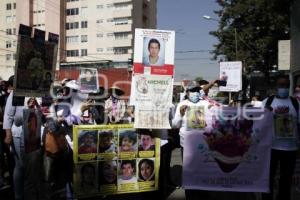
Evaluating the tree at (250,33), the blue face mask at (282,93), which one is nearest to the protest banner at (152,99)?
the blue face mask at (282,93)

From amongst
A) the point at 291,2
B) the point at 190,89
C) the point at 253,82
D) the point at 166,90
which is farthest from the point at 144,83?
the point at 253,82

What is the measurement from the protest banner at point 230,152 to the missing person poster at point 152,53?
36.2 inches

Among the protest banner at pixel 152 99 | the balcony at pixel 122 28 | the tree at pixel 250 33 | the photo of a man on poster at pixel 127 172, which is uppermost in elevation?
the balcony at pixel 122 28

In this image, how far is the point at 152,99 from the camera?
7480 mm

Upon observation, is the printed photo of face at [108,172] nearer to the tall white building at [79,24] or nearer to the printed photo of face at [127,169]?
the printed photo of face at [127,169]

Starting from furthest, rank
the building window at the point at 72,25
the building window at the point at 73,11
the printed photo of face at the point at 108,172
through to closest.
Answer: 1. the building window at the point at 72,25
2. the building window at the point at 73,11
3. the printed photo of face at the point at 108,172

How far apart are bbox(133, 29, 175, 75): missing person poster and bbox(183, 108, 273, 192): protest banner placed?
0.92 m

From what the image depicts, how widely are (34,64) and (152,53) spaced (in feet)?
5.34

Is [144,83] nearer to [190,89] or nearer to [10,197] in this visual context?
[190,89]

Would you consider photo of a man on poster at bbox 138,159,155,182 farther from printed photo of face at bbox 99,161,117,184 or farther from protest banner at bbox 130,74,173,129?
protest banner at bbox 130,74,173,129

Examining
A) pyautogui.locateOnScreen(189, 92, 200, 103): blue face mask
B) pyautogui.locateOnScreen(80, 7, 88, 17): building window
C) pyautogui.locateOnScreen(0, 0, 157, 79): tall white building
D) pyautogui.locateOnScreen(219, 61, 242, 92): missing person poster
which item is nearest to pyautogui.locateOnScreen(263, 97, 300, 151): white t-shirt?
pyautogui.locateOnScreen(189, 92, 200, 103): blue face mask

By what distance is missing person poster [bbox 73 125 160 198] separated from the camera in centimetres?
737

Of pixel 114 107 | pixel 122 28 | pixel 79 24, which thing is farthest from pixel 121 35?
pixel 114 107

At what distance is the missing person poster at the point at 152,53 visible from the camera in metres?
7.41
